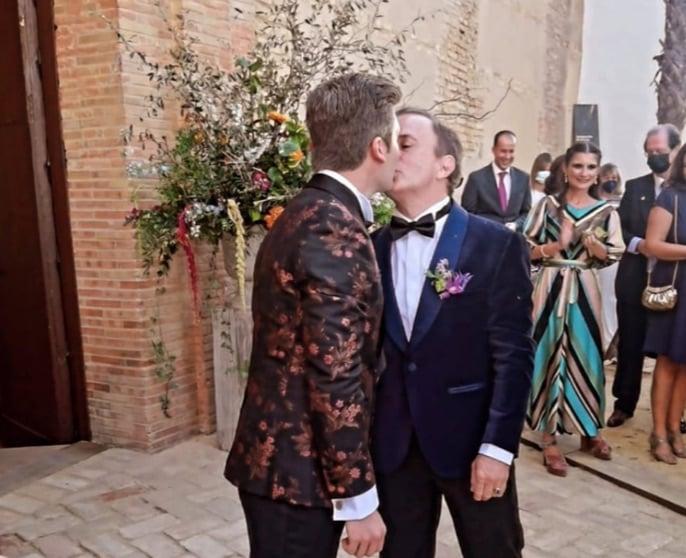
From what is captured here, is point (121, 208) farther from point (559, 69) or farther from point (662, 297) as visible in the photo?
point (559, 69)

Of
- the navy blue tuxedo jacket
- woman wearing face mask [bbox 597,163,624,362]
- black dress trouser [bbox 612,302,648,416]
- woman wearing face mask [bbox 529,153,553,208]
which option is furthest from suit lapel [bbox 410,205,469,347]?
woman wearing face mask [bbox 529,153,553,208]

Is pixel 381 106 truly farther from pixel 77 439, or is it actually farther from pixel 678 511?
pixel 77 439

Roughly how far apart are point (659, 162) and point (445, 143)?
11.1 ft

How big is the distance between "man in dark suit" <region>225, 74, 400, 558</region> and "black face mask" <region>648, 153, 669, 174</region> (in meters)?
3.79

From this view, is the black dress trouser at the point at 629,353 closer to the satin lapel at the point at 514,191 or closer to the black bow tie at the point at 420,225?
the satin lapel at the point at 514,191

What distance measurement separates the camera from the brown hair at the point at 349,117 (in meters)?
1.76

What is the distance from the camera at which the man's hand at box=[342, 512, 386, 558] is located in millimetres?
1733

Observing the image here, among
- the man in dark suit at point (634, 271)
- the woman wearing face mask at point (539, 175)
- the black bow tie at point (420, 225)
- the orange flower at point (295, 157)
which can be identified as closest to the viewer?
the black bow tie at point (420, 225)

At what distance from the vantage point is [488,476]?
2.06 meters

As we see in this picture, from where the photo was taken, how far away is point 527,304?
2156mm

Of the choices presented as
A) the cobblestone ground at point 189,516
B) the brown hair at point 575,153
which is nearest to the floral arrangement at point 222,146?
the cobblestone ground at point 189,516

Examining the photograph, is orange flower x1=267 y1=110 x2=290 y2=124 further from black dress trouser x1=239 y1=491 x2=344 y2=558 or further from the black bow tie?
black dress trouser x1=239 y1=491 x2=344 y2=558

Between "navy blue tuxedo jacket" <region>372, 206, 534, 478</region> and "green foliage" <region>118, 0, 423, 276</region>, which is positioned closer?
"navy blue tuxedo jacket" <region>372, 206, 534, 478</region>

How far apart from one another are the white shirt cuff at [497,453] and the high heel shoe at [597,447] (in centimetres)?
266
